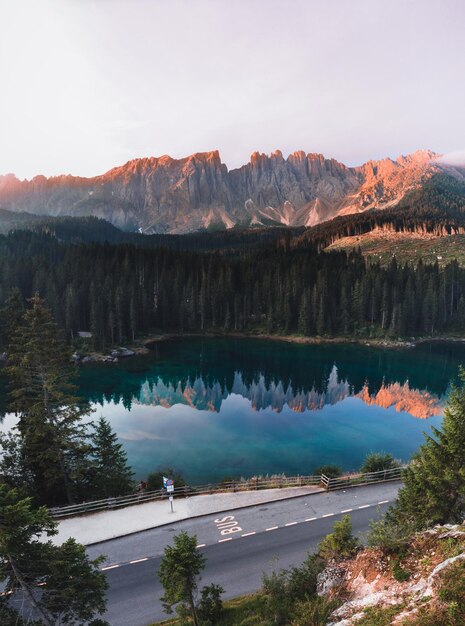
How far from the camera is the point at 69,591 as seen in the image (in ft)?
37.0

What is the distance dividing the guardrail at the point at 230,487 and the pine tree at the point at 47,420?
8.28 ft

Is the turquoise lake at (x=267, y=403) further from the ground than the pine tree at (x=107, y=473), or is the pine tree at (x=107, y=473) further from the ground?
the pine tree at (x=107, y=473)

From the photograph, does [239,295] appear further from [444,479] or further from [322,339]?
[444,479]

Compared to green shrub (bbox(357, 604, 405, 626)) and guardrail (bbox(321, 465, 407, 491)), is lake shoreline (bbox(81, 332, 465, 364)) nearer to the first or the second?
guardrail (bbox(321, 465, 407, 491))

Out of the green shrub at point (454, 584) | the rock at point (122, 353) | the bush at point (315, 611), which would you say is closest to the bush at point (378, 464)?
the bush at point (315, 611)

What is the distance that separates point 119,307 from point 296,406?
5458 centimetres

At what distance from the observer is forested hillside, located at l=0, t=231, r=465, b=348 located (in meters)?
98.8

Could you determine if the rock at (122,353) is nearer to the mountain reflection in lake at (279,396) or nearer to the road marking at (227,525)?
the mountain reflection in lake at (279,396)

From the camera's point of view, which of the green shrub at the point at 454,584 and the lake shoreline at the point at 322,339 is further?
the lake shoreline at the point at 322,339

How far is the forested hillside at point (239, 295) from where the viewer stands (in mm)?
98750

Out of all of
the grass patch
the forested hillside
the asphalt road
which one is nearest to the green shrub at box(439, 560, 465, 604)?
the asphalt road

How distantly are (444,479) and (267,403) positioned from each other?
140 ft

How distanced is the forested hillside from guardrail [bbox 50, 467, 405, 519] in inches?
2741

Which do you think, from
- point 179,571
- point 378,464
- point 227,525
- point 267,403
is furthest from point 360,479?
point 267,403
